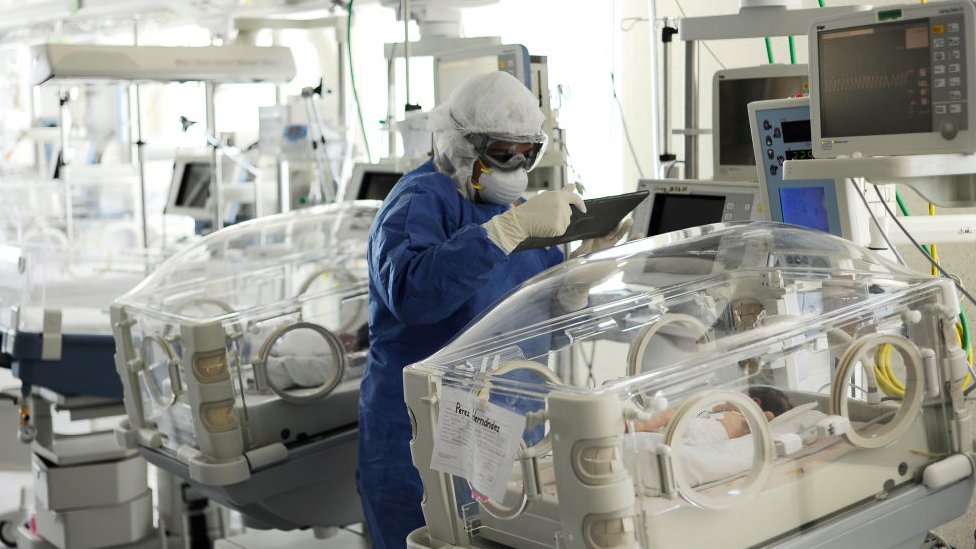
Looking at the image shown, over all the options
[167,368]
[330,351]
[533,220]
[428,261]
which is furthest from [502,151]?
[167,368]

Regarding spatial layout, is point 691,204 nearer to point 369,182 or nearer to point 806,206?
point 806,206

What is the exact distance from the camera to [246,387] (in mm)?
3547

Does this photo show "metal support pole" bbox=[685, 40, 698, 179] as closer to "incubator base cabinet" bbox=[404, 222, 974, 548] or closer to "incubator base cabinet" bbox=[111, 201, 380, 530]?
"incubator base cabinet" bbox=[111, 201, 380, 530]

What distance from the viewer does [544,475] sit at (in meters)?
1.97

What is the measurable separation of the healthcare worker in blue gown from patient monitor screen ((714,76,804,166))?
3.36 ft

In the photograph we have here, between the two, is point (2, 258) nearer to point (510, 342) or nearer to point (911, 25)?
point (510, 342)

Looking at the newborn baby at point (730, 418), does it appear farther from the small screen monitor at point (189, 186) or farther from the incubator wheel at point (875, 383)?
the small screen monitor at point (189, 186)

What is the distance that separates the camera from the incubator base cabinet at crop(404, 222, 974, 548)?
1792mm

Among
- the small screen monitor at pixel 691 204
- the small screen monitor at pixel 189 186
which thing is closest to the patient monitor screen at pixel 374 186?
the small screen monitor at pixel 691 204

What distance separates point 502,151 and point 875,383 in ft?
3.47

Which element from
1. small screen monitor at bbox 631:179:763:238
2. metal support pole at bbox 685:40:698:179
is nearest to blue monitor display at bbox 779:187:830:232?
small screen monitor at bbox 631:179:763:238

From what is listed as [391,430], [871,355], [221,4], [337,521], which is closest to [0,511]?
[337,521]

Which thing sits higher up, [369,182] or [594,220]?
[369,182]

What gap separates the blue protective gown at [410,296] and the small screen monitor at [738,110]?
963mm
